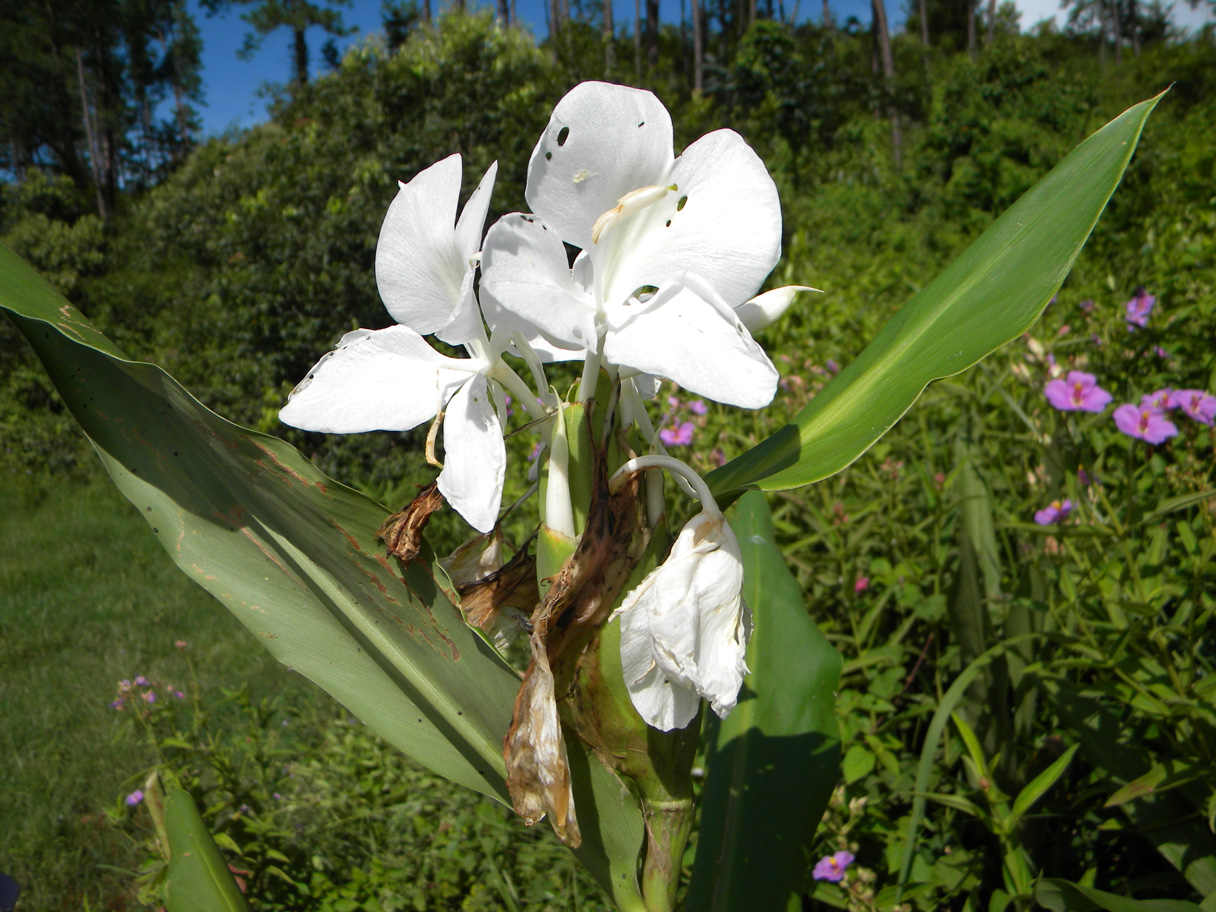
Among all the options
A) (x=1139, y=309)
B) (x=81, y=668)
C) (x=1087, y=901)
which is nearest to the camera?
(x=1087, y=901)

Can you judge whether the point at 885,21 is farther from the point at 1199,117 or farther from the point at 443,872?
the point at 443,872

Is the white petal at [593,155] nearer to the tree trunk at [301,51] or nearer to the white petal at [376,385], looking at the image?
the white petal at [376,385]

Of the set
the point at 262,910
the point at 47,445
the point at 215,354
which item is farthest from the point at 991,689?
the point at 47,445

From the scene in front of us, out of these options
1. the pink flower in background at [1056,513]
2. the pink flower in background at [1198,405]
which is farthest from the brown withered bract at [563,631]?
the pink flower in background at [1198,405]

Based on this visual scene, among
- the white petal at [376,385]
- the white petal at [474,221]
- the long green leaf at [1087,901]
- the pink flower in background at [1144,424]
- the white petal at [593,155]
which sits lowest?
the long green leaf at [1087,901]

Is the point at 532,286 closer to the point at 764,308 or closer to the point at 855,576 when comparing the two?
the point at 764,308

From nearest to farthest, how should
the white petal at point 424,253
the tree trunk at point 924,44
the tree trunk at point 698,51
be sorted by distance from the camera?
the white petal at point 424,253
the tree trunk at point 698,51
the tree trunk at point 924,44

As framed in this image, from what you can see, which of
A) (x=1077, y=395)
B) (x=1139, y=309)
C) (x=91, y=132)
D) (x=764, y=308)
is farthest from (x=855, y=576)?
(x=91, y=132)
